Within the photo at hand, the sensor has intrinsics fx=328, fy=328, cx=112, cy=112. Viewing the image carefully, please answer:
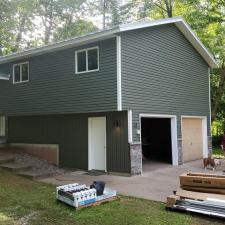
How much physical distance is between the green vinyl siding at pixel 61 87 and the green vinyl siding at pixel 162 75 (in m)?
0.64

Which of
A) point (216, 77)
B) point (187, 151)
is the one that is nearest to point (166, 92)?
point (187, 151)

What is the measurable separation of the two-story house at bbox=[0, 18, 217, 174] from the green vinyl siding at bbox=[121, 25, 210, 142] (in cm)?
4

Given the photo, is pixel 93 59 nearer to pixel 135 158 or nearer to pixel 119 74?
pixel 119 74

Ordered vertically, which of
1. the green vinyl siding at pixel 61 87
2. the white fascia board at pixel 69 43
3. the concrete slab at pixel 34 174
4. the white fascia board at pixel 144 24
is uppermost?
the white fascia board at pixel 144 24

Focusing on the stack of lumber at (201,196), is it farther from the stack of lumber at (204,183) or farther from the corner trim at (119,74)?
the corner trim at (119,74)

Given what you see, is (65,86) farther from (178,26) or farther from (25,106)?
(178,26)

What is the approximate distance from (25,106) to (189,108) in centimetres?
799

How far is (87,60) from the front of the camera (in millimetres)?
13117

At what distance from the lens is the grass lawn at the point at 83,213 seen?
664 centimetres

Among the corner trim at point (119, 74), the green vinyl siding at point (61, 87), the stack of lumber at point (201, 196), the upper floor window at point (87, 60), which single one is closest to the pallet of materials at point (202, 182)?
the stack of lumber at point (201, 196)

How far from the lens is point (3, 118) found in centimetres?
1758

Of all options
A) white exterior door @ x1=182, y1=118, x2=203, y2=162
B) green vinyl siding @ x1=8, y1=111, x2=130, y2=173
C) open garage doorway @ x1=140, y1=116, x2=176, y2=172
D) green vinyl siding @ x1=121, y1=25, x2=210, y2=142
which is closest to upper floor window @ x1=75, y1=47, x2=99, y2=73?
green vinyl siding @ x1=121, y1=25, x2=210, y2=142

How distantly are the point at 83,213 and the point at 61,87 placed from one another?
7.78 m

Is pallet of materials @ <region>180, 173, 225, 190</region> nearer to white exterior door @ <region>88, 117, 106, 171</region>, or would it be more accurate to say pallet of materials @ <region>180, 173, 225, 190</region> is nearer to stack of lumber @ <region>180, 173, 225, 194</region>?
stack of lumber @ <region>180, 173, 225, 194</region>
